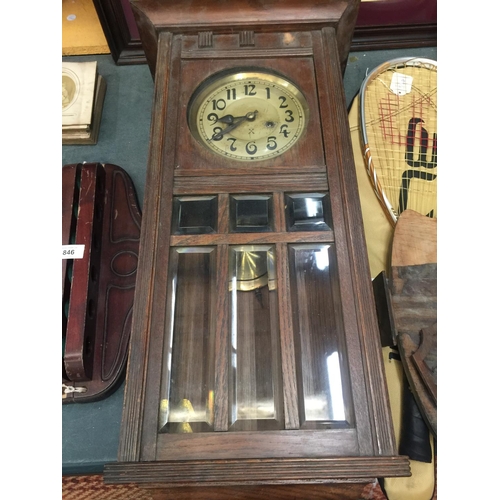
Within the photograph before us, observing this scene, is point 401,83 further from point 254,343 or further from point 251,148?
point 254,343

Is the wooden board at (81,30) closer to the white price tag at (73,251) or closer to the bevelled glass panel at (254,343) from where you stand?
the white price tag at (73,251)

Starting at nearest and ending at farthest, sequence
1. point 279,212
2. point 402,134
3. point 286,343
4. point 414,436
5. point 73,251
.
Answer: point 286,343 < point 279,212 < point 414,436 < point 73,251 < point 402,134

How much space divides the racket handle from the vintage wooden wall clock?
0.34 meters

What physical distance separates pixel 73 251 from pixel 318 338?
2.35 feet

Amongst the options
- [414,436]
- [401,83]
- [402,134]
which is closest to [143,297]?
[414,436]

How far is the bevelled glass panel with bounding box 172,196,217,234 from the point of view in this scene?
893 millimetres

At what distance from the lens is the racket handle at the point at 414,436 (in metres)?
1.01

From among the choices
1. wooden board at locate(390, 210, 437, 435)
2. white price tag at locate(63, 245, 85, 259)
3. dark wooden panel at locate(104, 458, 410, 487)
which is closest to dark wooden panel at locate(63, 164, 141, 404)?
white price tag at locate(63, 245, 85, 259)

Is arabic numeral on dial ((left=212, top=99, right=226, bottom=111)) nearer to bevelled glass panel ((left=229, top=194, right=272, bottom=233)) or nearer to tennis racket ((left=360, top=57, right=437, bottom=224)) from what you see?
bevelled glass panel ((left=229, top=194, right=272, bottom=233))

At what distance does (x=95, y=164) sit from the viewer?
4.41ft

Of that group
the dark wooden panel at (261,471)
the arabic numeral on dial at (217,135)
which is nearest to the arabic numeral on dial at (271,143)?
the arabic numeral on dial at (217,135)

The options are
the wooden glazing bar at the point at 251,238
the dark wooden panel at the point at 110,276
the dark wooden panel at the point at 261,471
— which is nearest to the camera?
the dark wooden panel at the point at 261,471

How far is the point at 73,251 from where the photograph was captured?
1211mm

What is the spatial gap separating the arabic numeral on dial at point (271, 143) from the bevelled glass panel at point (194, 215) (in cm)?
17
